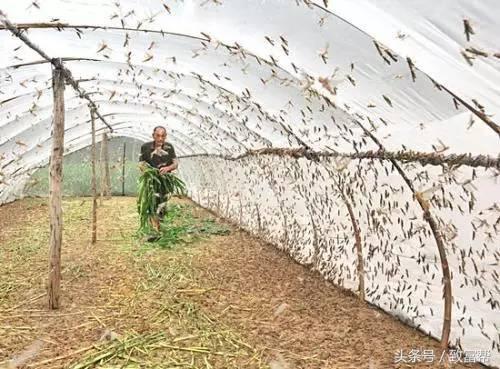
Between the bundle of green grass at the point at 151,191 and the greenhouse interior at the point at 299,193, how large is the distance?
37mm

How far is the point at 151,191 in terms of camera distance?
26.2 ft

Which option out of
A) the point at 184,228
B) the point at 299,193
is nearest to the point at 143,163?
the point at 184,228

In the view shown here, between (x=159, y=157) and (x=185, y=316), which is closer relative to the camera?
(x=185, y=316)

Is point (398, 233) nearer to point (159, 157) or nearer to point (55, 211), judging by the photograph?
point (55, 211)

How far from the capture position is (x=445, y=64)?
2.79 meters

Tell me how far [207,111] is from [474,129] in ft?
18.9

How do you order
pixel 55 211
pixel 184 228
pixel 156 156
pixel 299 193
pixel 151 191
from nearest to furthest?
pixel 55 211 → pixel 299 193 → pixel 151 191 → pixel 156 156 → pixel 184 228

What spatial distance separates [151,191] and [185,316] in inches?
138

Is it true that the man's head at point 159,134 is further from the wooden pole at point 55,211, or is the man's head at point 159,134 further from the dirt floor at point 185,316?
the wooden pole at point 55,211

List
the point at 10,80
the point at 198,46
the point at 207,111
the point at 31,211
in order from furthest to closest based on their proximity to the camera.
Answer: the point at 31,211 → the point at 207,111 → the point at 10,80 → the point at 198,46

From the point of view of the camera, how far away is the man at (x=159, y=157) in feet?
26.4

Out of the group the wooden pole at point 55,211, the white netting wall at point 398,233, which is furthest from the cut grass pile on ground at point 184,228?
the wooden pole at point 55,211

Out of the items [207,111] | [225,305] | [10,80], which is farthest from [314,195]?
[10,80]

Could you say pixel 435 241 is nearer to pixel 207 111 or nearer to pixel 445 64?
pixel 445 64
